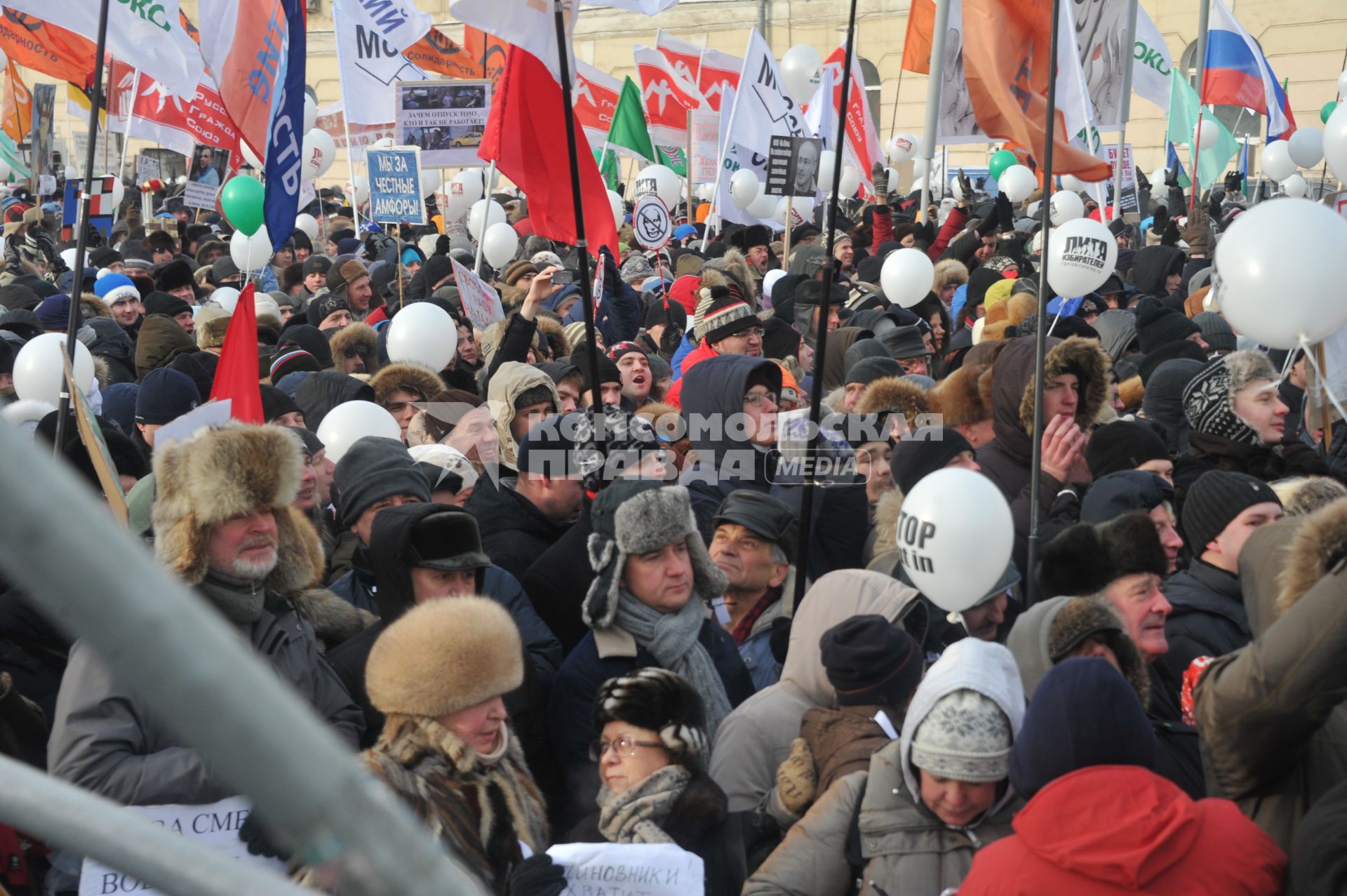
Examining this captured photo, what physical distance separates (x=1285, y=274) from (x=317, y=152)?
15180 mm

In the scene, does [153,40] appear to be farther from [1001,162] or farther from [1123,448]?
[1001,162]

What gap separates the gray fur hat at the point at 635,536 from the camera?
3.58 meters

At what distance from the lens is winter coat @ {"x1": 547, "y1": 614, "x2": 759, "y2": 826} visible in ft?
11.1

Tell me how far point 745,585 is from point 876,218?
31.9ft

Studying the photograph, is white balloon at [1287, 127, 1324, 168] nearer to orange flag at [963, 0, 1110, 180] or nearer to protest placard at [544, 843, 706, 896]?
orange flag at [963, 0, 1110, 180]

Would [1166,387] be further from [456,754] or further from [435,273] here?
[435,273]

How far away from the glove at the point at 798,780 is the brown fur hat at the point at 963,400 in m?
2.76

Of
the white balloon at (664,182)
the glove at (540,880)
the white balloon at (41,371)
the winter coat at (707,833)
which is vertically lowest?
the winter coat at (707,833)

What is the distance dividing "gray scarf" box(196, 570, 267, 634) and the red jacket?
163 centimetres

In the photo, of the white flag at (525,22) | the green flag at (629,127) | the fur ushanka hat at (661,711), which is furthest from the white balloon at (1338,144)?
the green flag at (629,127)

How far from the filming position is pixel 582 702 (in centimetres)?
344

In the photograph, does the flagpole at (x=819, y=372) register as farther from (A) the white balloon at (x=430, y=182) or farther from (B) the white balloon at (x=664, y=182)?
(A) the white balloon at (x=430, y=182)

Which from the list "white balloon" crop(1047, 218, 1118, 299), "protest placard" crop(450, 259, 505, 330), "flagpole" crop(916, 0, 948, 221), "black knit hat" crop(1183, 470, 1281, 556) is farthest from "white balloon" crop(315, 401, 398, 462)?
"flagpole" crop(916, 0, 948, 221)

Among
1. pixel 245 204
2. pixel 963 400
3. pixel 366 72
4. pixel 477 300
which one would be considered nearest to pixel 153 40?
pixel 245 204
